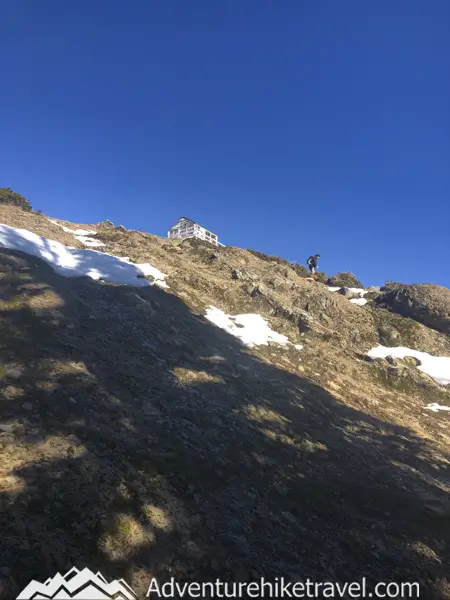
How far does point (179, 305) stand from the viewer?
2447 cm

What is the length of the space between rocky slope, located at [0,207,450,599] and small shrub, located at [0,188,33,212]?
27566 mm

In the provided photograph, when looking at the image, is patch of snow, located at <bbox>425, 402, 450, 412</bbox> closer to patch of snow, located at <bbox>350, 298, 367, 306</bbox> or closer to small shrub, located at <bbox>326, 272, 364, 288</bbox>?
patch of snow, located at <bbox>350, 298, 367, 306</bbox>

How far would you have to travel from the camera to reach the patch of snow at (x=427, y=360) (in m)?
27.9

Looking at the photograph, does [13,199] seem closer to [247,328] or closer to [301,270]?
[247,328]

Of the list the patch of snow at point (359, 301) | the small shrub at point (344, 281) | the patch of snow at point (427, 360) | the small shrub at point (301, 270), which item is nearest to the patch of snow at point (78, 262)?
the patch of snow at point (427, 360)

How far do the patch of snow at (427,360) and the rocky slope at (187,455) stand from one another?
6035mm

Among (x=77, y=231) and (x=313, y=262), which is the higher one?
(x=313, y=262)

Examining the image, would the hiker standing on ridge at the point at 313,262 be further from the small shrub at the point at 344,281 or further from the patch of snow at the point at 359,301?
the patch of snow at the point at 359,301

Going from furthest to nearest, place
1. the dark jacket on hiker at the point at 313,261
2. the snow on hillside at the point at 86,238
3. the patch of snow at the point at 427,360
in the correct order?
the dark jacket on hiker at the point at 313,261 < the snow on hillside at the point at 86,238 < the patch of snow at the point at 427,360

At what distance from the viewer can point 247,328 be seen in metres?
25.8

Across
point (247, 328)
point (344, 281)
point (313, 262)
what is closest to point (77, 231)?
point (247, 328)

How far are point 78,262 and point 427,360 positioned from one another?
28.0 m

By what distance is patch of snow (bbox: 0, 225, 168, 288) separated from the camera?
2247cm

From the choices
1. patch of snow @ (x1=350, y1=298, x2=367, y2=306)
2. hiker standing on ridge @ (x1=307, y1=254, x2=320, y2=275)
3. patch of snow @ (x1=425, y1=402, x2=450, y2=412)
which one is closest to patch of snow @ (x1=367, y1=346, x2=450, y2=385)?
patch of snow @ (x1=425, y1=402, x2=450, y2=412)
